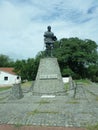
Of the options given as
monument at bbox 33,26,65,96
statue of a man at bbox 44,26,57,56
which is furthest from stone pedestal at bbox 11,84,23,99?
→ statue of a man at bbox 44,26,57,56

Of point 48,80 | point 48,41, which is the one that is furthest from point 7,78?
point 48,80

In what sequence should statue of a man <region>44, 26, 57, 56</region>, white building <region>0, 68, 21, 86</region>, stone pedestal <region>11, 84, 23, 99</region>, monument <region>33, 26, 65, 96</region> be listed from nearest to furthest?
stone pedestal <region>11, 84, 23, 99</region> < monument <region>33, 26, 65, 96</region> < statue of a man <region>44, 26, 57, 56</region> < white building <region>0, 68, 21, 86</region>

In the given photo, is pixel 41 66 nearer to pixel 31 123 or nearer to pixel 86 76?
pixel 31 123

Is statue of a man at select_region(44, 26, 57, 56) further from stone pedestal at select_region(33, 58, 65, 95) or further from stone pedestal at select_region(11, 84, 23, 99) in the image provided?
stone pedestal at select_region(11, 84, 23, 99)

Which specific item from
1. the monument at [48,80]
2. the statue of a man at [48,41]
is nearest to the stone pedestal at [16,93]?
the monument at [48,80]

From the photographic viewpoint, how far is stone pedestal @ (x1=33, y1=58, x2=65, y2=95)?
12.6 meters

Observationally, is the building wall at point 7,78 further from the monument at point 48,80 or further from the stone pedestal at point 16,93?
the stone pedestal at point 16,93

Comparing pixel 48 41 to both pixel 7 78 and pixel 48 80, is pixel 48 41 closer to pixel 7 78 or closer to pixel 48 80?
pixel 48 80

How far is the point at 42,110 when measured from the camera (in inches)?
313

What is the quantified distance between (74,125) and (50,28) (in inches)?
359

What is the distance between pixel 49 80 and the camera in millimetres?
12812

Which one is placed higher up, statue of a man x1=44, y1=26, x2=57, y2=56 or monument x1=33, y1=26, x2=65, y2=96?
statue of a man x1=44, y1=26, x2=57, y2=56

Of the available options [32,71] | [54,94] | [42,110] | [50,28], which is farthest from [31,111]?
[32,71]

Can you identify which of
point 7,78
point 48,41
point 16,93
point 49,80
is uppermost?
point 48,41
